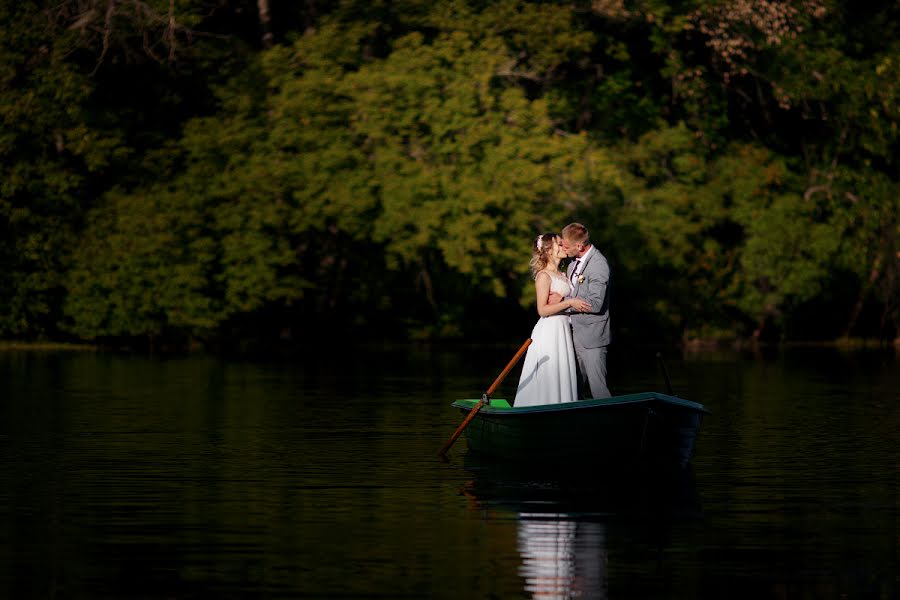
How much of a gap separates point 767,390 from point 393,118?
16.9 metres

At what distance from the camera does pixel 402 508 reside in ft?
50.0

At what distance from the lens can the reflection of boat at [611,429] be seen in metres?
17.1

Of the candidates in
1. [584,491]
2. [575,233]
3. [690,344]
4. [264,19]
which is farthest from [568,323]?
[690,344]

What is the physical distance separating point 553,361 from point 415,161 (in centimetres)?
2778

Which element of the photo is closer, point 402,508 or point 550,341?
point 402,508

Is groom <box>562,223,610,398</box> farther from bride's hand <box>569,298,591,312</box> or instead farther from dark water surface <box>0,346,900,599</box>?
dark water surface <box>0,346,900,599</box>

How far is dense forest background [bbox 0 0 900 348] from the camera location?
46.3m

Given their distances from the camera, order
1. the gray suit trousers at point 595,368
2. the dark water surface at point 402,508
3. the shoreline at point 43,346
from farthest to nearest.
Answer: the shoreline at point 43,346, the gray suit trousers at point 595,368, the dark water surface at point 402,508

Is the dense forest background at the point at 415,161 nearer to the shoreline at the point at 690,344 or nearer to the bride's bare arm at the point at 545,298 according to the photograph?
the shoreline at the point at 690,344

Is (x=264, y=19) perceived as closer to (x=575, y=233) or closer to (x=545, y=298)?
(x=545, y=298)

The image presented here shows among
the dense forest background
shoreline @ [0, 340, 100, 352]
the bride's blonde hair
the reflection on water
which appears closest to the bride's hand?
the bride's blonde hair

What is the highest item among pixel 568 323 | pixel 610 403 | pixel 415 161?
pixel 415 161

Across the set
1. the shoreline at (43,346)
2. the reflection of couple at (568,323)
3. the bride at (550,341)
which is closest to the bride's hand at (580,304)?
the reflection of couple at (568,323)

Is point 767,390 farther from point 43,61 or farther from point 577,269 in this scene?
point 43,61
